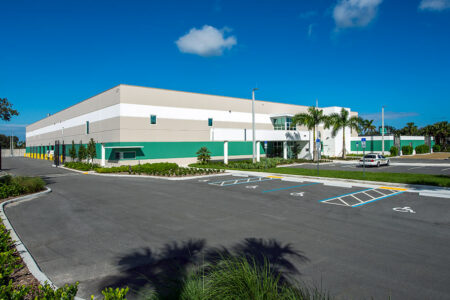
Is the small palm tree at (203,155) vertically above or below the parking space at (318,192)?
above

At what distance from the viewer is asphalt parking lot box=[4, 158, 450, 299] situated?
5617 millimetres

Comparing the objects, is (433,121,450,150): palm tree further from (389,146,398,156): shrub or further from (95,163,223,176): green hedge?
(95,163,223,176): green hedge

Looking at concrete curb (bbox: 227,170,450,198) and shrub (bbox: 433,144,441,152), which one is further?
shrub (bbox: 433,144,441,152)

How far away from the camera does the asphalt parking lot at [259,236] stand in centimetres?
562

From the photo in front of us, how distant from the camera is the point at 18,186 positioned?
14.6 meters

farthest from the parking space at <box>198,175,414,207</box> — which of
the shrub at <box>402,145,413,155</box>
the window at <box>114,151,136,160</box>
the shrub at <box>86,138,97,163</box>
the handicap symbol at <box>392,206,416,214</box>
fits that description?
the shrub at <box>402,145,413,155</box>

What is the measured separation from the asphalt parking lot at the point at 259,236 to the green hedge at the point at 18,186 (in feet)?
4.41

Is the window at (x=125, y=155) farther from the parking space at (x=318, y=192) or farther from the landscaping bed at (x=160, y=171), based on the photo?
the parking space at (x=318, y=192)

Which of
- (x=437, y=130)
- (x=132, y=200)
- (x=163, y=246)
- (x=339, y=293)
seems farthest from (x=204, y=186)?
(x=437, y=130)

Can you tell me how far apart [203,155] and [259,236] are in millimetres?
25119

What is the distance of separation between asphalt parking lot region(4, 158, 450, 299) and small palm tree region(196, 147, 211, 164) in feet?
59.4

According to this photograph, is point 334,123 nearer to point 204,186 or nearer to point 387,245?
point 204,186

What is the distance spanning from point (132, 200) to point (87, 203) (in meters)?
2.03

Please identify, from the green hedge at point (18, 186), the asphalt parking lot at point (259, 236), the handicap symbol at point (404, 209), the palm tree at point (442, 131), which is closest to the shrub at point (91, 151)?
the green hedge at point (18, 186)
